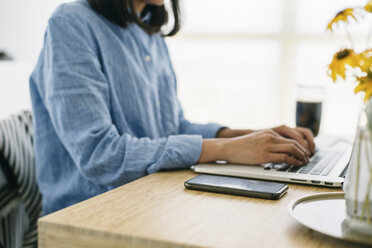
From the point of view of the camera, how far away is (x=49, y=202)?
110 cm

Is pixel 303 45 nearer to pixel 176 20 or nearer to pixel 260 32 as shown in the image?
pixel 260 32

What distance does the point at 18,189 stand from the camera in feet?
4.49

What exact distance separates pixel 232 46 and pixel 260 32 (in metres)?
0.22

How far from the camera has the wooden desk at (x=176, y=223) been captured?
21.5 inches

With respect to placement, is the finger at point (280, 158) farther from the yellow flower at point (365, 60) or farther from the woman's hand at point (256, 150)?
the yellow flower at point (365, 60)

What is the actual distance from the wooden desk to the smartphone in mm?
14

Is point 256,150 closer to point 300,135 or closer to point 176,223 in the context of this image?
point 300,135

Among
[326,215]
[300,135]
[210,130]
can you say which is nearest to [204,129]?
[210,130]

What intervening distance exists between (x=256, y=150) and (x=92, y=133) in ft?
1.15

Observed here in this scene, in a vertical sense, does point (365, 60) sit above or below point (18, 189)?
above

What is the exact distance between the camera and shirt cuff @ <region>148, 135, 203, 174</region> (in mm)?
921

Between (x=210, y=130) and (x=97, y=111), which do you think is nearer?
(x=97, y=111)

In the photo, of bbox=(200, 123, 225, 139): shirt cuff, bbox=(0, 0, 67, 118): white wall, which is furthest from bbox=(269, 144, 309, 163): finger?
bbox=(0, 0, 67, 118): white wall

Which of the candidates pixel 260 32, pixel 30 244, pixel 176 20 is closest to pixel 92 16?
pixel 176 20
